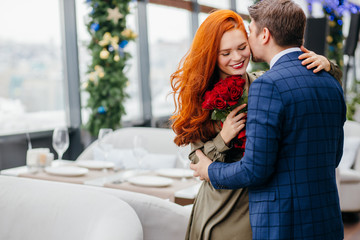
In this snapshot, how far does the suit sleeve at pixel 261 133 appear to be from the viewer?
→ 1384 mm

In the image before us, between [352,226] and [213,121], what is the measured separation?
10.8 feet

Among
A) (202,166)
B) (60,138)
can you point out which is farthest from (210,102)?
(60,138)

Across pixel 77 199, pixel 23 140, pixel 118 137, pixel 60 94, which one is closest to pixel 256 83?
pixel 77 199

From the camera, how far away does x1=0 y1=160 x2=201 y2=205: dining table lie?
2859mm

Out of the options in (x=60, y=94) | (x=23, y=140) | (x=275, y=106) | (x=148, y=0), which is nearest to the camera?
(x=275, y=106)

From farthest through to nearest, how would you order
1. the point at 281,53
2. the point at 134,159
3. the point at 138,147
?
the point at 134,159, the point at 138,147, the point at 281,53

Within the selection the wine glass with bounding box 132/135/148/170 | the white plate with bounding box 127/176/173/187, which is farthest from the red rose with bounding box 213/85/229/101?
the wine glass with bounding box 132/135/148/170

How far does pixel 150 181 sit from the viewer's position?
3.06 metres

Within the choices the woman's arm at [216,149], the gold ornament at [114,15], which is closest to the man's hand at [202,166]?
the woman's arm at [216,149]

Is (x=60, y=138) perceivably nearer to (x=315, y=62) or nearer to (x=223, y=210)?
(x=223, y=210)

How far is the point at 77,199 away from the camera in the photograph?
1772 millimetres

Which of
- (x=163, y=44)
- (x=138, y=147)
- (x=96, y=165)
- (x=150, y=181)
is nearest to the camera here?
(x=150, y=181)

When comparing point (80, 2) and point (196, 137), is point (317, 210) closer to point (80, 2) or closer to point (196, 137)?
point (196, 137)

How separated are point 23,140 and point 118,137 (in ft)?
4.83
